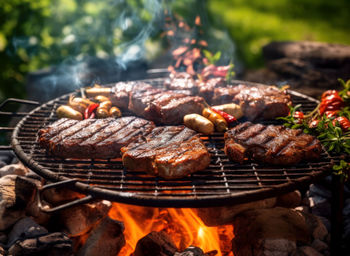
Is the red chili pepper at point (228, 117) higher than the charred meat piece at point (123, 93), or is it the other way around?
the charred meat piece at point (123, 93)

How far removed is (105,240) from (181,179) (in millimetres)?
1224

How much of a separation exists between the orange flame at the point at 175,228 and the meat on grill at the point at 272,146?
1.10m

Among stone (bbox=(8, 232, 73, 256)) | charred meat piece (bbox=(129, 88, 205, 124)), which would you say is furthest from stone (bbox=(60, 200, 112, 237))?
charred meat piece (bbox=(129, 88, 205, 124))

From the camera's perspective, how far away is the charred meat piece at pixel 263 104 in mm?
4367

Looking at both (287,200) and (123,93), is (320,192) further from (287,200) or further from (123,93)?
(123,93)

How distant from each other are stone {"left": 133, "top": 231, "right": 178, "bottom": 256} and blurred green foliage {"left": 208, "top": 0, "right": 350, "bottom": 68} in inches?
Result: 290

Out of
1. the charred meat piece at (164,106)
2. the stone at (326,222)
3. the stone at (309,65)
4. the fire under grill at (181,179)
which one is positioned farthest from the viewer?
the stone at (309,65)

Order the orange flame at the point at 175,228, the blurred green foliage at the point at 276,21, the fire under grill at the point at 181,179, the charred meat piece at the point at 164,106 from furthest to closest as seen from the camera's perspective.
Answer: the blurred green foliage at the point at 276,21, the charred meat piece at the point at 164,106, the orange flame at the point at 175,228, the fire under grill at the point at 181,179

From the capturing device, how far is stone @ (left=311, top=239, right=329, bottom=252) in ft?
12.5

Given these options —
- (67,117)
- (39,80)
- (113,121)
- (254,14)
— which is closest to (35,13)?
(39,80)

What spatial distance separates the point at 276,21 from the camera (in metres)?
12.0

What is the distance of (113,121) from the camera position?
13.4ft

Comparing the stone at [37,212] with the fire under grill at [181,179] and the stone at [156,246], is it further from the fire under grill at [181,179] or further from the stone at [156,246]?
the stone at [156,246]

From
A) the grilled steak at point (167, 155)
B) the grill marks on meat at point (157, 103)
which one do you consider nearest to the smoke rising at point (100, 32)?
the grill marks on meat at point (157, 103)
